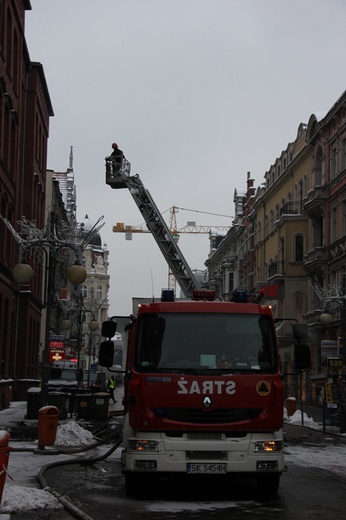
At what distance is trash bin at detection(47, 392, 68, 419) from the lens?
92.5ft

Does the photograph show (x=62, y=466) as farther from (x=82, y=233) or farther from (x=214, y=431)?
(x=82, y=233)

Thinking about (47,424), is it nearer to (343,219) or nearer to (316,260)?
(343,219)

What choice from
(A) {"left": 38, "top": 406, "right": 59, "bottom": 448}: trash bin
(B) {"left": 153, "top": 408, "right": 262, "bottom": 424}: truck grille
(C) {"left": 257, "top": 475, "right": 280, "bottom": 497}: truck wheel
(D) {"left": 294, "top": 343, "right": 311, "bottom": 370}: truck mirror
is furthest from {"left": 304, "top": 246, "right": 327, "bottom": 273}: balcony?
(B) {"left": 153, "top": 408, "right": 262, "bottom": 424}: truck grille

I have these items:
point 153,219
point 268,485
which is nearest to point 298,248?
point 153,219

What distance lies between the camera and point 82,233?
85.8ft

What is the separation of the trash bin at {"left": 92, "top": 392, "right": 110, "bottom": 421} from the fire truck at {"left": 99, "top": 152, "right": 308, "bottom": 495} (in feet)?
57.5

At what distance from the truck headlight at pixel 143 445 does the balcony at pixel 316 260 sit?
40520 millimetres

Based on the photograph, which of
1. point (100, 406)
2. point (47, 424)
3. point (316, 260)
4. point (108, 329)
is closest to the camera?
point (108, 329)

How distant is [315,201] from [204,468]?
41688 millimetres

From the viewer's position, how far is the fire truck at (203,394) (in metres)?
11.5

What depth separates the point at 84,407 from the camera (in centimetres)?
3034

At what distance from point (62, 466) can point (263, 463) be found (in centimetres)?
550

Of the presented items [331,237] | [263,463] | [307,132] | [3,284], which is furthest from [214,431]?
[307,132]

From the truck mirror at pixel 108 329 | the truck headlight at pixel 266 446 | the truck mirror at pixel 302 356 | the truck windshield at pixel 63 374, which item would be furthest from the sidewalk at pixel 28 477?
the truck windshield at pixel 63 374
